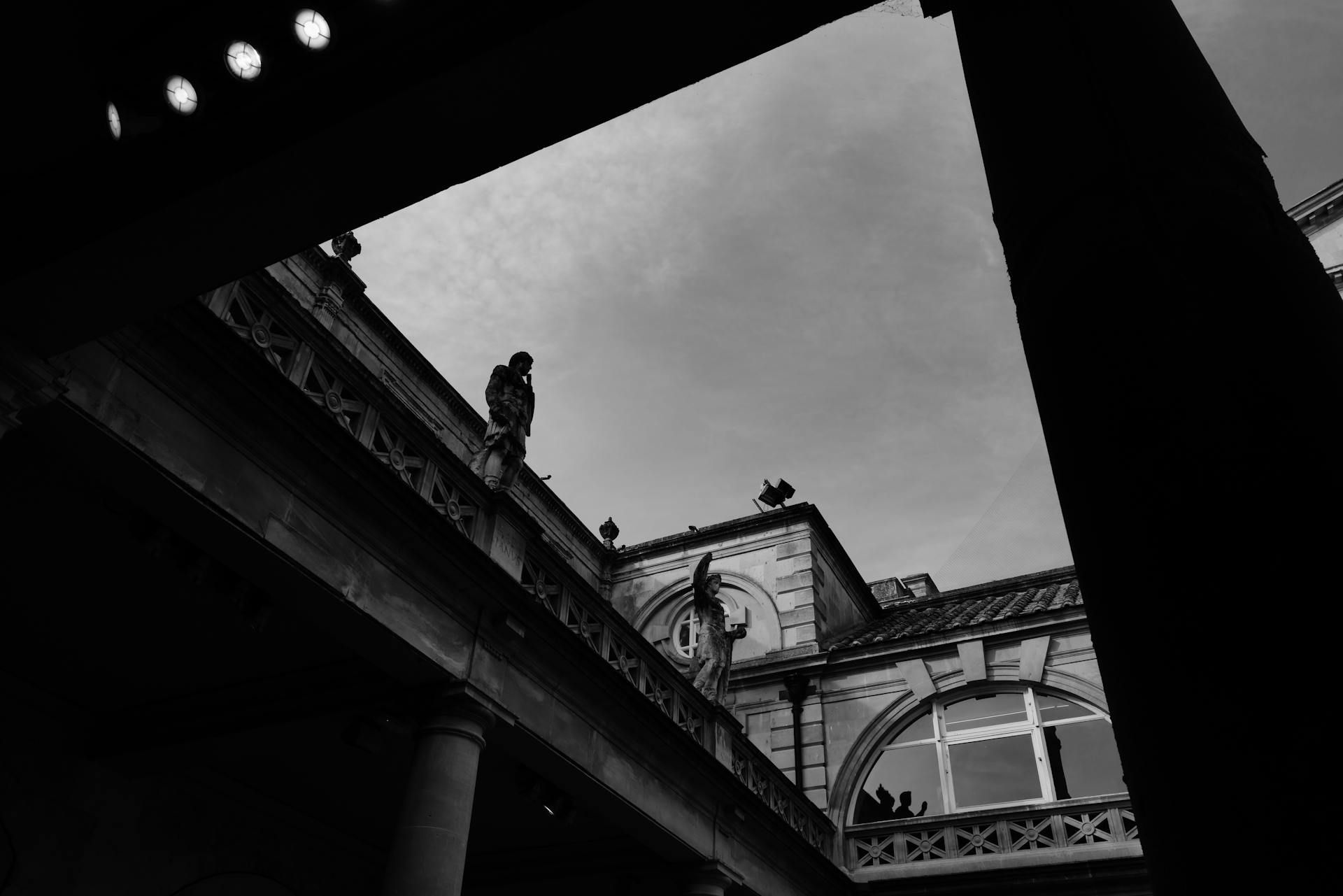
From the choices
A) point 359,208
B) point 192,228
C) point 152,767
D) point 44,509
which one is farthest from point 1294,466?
point 152,767

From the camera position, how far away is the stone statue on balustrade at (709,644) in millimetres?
14352

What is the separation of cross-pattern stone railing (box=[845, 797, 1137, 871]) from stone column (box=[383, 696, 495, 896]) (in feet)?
36.5

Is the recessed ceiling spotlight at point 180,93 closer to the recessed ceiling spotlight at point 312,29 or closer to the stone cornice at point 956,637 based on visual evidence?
the recessed ceiling spotlight at point 312,29

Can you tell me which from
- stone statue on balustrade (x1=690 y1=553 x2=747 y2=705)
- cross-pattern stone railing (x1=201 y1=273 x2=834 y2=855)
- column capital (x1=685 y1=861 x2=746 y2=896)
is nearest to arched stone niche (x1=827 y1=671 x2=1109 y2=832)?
cross-pattern stone railing (x1=201 y1=273 x2=834 y2=855)

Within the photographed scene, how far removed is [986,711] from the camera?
60.9ft

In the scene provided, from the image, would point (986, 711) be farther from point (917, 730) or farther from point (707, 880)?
point (707, 880)

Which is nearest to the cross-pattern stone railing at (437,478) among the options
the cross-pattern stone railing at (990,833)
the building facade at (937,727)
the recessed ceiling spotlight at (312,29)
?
the recessed ceiling spotlight at (312,29)

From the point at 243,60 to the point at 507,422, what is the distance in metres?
6.23

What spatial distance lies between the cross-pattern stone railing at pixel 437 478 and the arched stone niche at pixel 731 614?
804 centimetres

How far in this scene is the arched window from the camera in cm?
1725

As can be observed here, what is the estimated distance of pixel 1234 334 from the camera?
4.75ft

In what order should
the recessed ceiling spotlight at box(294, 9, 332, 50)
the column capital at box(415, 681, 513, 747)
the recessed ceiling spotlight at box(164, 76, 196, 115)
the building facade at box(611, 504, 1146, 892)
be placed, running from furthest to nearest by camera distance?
the building facade at box(611, 504, 1146, 892) < the column capital at box(415, 681, 513, 747) < the recessed ceiling spotlight at box(164, 76, 196, 115) < the recessed ceiling spotlight at box(294, 9, 332, 50)

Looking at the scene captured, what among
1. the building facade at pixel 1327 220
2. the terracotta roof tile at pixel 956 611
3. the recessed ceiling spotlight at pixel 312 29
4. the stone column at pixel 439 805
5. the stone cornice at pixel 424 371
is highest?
the building facade at pixel 1327 220

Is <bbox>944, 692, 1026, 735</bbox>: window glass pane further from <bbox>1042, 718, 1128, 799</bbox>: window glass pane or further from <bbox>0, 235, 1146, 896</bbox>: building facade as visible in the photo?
<bbox>1042, 718, 1128, 799</bbox>: window glass pane
